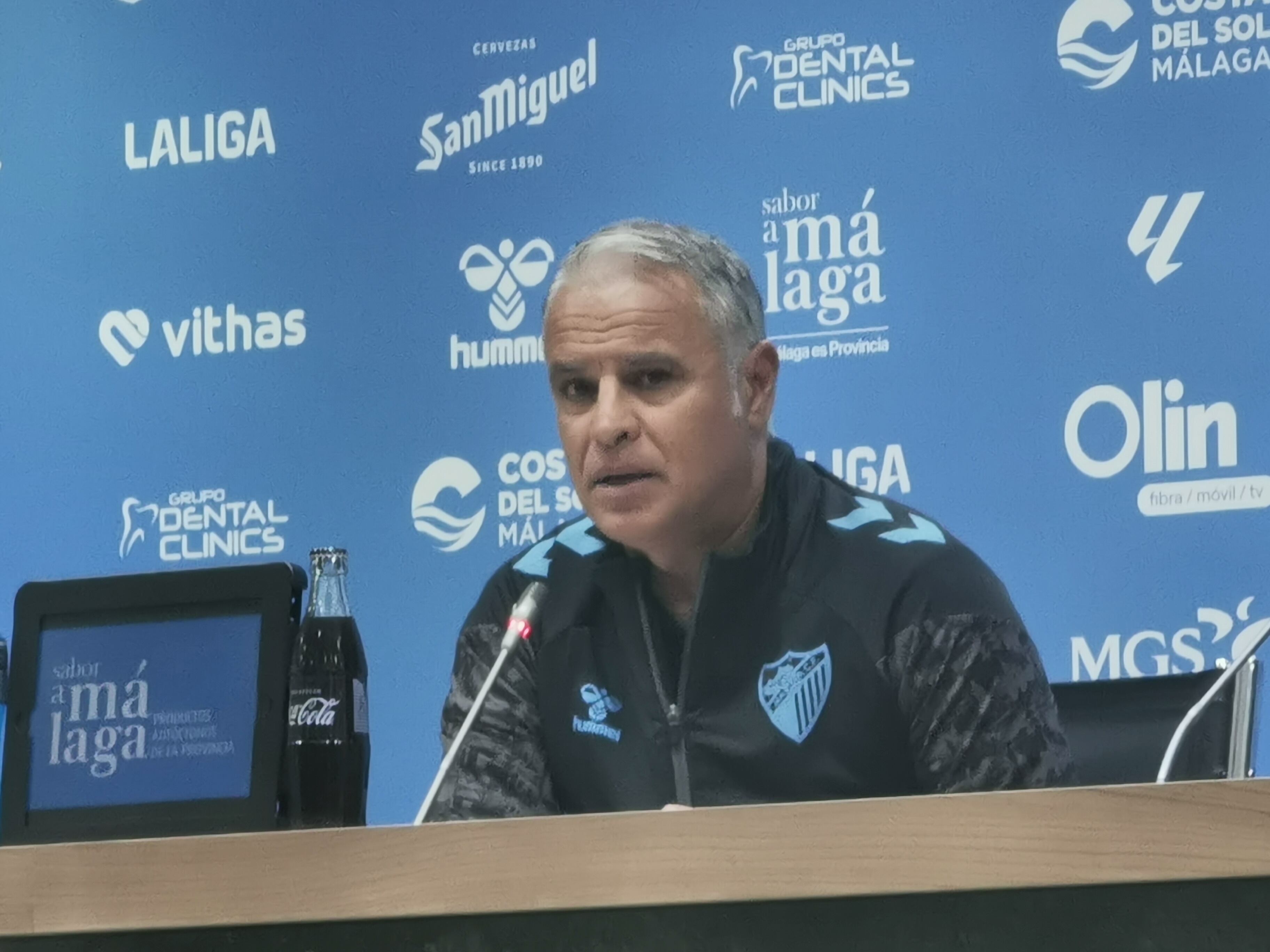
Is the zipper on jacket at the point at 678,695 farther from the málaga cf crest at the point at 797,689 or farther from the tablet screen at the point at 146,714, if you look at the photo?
the tablet screen at the point at 146,714

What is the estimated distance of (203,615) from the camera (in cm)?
134

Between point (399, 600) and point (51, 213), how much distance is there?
951 mm

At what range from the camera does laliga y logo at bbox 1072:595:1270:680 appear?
99.3 inches

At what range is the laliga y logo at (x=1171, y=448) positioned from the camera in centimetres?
254

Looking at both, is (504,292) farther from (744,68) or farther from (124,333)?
(124,333)

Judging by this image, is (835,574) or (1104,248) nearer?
(835,574)

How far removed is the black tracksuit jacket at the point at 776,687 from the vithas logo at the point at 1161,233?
87 centimetres

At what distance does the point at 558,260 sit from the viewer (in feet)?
9.68

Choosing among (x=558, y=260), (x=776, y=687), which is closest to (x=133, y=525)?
(x=558, y=260)

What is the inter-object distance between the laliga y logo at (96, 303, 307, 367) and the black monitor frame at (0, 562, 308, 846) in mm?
1701

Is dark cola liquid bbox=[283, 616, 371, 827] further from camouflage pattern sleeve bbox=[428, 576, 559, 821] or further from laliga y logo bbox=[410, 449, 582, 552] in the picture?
laliga y logo bbox=[410, 449, 582, 552]

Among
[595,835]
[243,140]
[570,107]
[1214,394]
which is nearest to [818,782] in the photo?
[595,835]

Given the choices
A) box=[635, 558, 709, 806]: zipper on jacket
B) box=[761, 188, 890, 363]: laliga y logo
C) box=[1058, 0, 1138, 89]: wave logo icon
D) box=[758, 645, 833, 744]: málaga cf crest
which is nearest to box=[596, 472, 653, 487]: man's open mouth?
box=[635, 558, 709, 806]: zipper on jacket

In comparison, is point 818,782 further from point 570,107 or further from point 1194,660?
point 570,107
